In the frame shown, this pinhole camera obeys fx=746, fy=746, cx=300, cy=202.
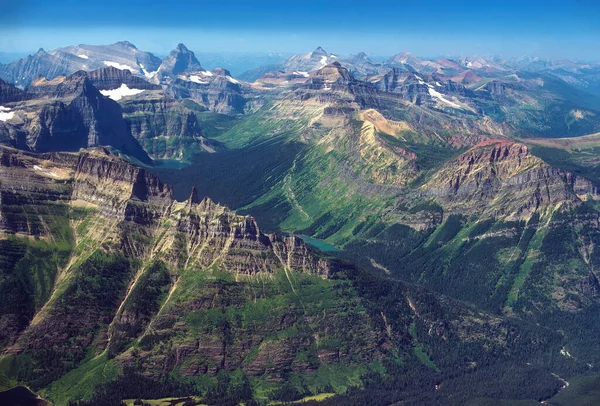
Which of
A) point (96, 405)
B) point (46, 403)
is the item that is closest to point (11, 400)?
point (46, 403)

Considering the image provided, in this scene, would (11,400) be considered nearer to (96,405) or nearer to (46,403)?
(46,403)
